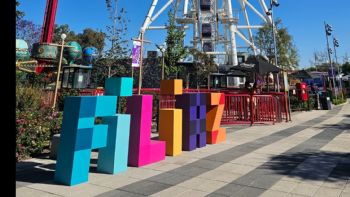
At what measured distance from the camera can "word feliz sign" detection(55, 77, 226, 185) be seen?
521 cm

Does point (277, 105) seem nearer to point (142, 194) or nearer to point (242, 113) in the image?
point (242, 113)

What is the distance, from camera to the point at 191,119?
8297 mm

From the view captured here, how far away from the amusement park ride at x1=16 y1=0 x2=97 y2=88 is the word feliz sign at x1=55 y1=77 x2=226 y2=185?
5.34 m

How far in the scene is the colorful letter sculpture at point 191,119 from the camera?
27.0ft

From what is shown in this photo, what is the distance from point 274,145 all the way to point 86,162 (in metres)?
5.81

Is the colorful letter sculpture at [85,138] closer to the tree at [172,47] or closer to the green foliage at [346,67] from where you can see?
the tree at [172,47]

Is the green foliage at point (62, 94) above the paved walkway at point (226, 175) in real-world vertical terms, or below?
above

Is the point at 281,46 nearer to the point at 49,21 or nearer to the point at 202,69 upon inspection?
the point at 202,69

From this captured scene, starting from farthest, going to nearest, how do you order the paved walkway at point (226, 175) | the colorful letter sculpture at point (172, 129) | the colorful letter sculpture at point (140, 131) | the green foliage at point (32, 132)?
the colorful letter sculpture at point (172, 129)
the green foliage at point (32, 132)
the colorful letter sculpture at point (140, 131)
the paved walkway at point (226, 175)

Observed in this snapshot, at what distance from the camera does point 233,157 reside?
751 cm

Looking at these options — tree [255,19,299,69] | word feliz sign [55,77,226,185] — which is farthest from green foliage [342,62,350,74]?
word feliz sign [55,77,226,185]

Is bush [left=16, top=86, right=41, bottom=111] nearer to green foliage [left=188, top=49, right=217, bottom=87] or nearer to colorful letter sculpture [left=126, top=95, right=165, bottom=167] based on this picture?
colorful letter sculpture [left=126, top=95, right=165, bottom=167]

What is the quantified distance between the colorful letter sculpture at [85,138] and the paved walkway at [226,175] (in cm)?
22

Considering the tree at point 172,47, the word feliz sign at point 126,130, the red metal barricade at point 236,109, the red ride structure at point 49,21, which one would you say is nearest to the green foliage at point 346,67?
the tree at point 172,47
